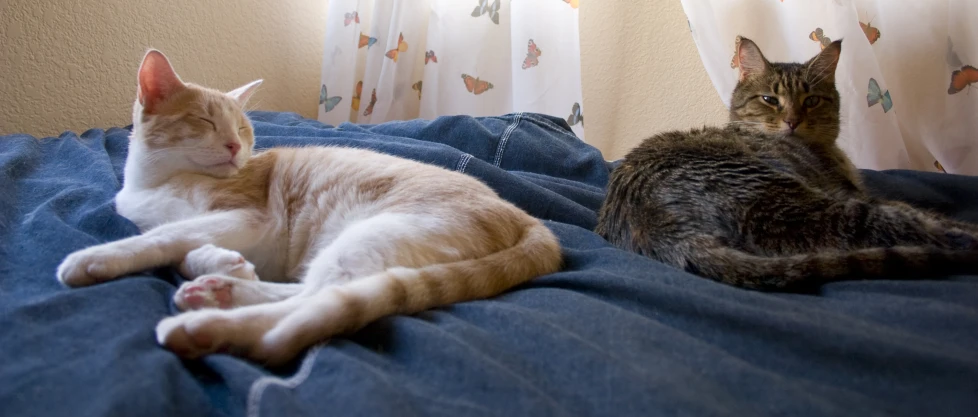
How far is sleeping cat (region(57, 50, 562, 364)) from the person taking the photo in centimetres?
72

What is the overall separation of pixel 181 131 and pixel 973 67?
8.40 feet

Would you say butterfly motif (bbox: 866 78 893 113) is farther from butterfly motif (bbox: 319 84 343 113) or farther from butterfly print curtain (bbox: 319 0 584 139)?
butterfly motif (bbox: 319 84 343 113)

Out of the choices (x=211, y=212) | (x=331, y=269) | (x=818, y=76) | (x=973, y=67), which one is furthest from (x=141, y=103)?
(x=973, y=67)

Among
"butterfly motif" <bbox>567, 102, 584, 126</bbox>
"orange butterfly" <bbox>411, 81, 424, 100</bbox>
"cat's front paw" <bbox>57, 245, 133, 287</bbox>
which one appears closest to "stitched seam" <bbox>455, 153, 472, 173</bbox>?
"cat's front paw" <bbox>57, 245, 133, 287</bbox>

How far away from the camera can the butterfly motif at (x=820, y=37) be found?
2.05 metres

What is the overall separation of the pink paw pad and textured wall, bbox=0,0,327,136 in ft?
5.69

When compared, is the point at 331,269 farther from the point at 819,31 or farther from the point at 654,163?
the point at 819,31

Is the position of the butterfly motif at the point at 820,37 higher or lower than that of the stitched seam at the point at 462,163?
higher

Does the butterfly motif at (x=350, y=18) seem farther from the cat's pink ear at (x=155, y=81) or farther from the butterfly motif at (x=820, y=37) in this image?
the butterfly motif at (x=820, y=37)

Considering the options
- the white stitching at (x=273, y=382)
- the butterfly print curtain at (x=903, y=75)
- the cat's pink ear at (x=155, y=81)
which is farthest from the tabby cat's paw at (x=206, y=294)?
the butterfly print curtain at (x=903, y=75)

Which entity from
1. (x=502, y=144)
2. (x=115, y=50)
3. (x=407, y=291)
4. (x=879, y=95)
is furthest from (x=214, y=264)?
(x=879, y=95)

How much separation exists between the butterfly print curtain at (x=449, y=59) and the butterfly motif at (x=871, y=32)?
3.71 feet

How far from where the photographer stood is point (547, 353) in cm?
66

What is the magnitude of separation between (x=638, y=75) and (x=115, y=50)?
7.84ft
